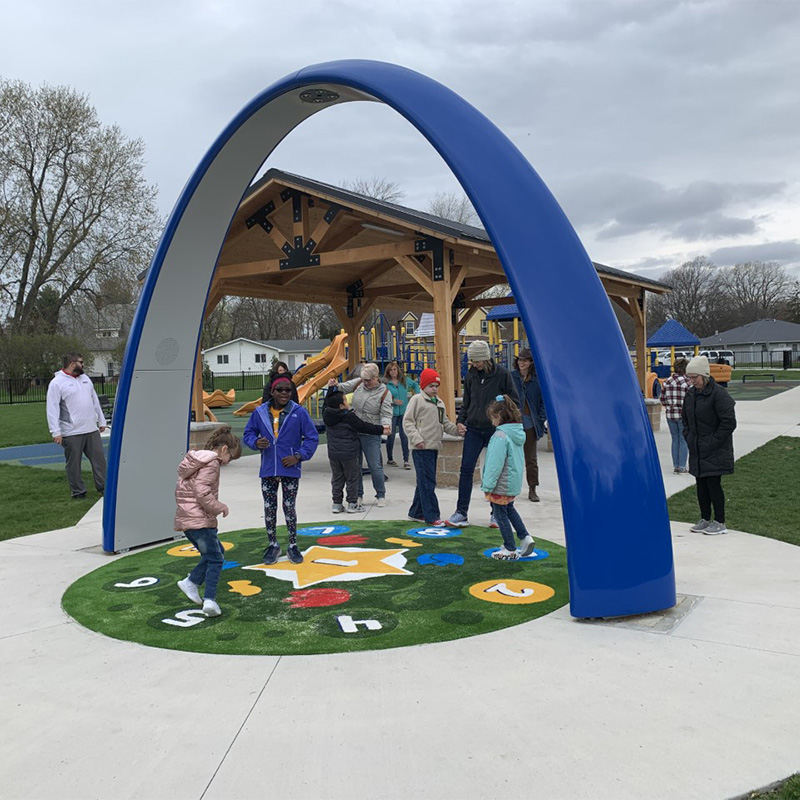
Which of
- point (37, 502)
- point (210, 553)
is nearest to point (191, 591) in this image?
point (210, 553)

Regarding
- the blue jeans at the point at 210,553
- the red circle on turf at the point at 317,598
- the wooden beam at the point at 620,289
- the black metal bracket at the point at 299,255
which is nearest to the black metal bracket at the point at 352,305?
the black metal bracket at the point at 299,255

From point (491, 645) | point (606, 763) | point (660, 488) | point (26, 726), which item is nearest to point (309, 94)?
point (660, 488)

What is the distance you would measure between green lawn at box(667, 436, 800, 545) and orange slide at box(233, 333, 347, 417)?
9.43m

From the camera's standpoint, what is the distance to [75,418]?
32.3ft

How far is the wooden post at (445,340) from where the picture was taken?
10.6 metres

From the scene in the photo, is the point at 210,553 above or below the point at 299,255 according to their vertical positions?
below

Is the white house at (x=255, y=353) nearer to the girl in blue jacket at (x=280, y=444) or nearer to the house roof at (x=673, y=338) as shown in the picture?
the house roof at (x=673, y=338)

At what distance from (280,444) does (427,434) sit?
6.23 ft

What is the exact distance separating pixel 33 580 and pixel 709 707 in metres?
5.34

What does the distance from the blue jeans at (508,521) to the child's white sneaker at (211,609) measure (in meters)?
2.38

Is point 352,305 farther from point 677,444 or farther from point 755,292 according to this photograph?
point 755,292

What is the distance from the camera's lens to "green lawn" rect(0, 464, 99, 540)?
27.8 feet

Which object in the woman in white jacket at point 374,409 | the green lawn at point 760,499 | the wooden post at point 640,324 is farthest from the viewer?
the wooden post at point 640,324

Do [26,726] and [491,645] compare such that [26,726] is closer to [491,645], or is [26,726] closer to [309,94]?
[491,645]
